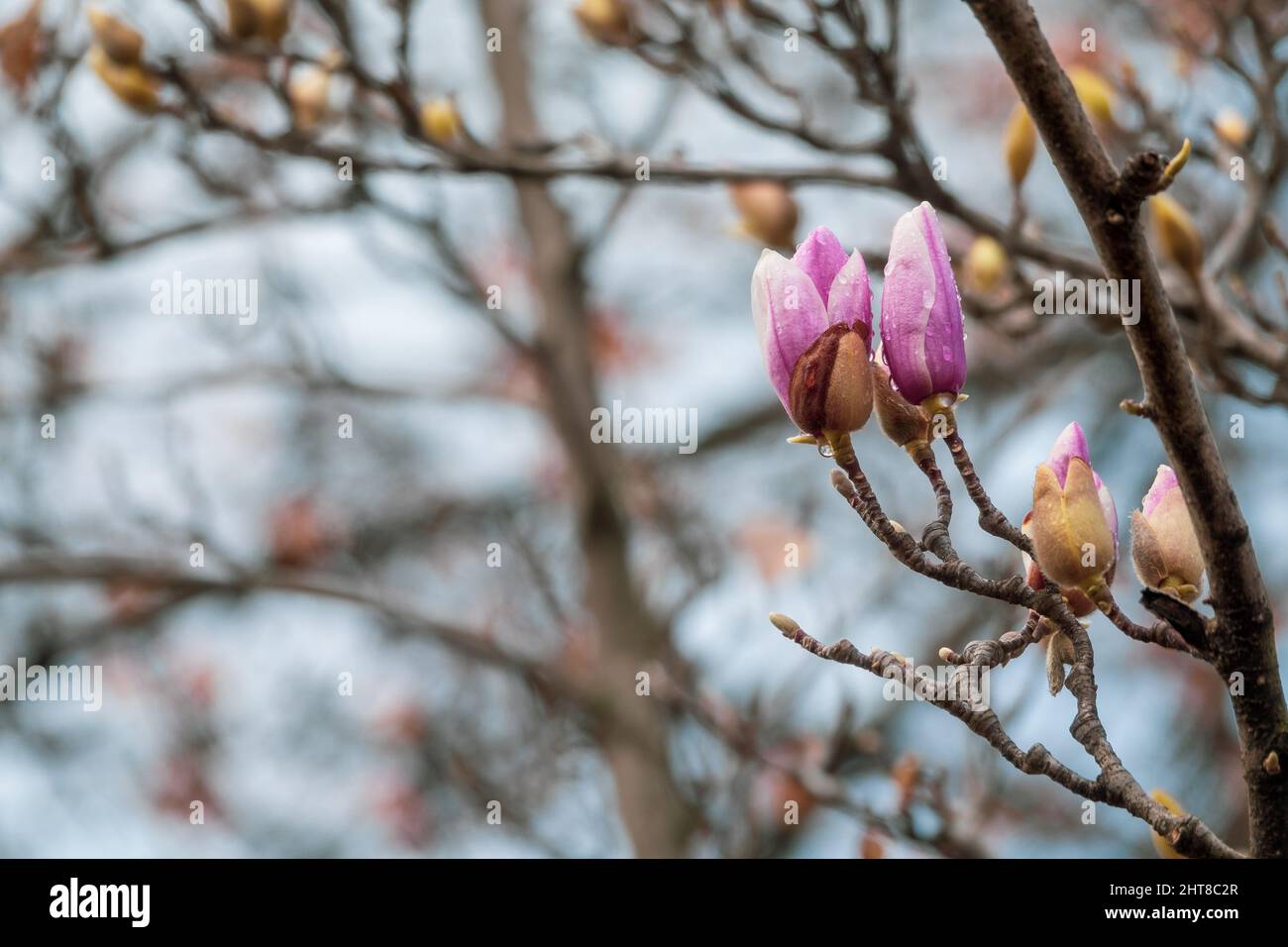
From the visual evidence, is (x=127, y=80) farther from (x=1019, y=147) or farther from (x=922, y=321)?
(x=922, y=321)

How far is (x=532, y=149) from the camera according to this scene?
6.81 feet

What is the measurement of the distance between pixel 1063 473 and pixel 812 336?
207 mm

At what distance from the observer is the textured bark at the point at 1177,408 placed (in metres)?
0.79

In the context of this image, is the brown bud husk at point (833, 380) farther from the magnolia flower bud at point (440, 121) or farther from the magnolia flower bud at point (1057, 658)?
the magnolia flower bud at point (440, 121)

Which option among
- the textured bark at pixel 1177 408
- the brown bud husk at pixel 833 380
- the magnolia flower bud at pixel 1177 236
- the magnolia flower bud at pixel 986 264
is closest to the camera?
the textured bark at pixel 1177 408

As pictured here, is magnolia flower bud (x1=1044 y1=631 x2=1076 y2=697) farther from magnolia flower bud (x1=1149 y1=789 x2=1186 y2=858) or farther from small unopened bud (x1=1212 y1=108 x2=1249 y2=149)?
small unopened bud (x1=1212 y1=108 x2=1249 y2=149)

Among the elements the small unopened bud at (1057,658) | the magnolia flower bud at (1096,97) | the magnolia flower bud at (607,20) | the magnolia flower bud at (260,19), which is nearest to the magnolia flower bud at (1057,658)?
the small unopened bud at (1057,658)

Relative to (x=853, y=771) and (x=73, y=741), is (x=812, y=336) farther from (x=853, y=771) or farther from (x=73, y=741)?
(x=73, y=741)

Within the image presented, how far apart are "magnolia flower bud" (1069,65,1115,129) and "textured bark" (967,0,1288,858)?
4.37 feet

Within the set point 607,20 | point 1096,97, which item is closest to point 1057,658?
point 1096,97

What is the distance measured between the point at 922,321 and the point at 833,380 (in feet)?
0.26

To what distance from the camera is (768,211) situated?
6.63 feet

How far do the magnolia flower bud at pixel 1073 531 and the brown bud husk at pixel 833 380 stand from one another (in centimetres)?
14
